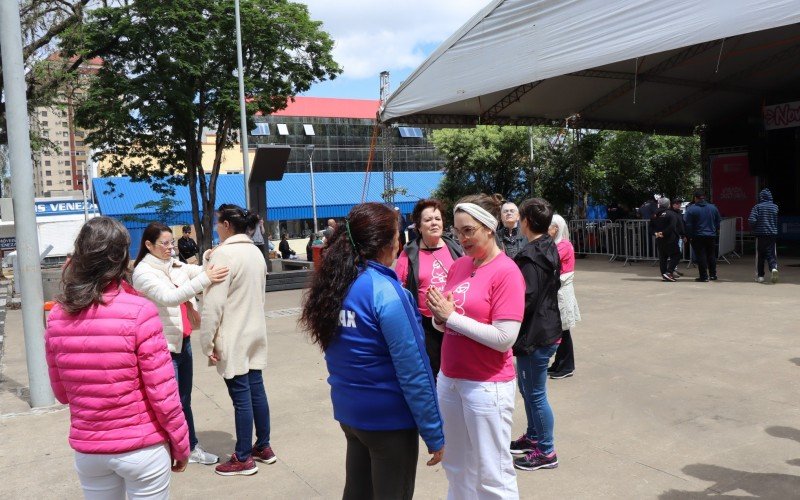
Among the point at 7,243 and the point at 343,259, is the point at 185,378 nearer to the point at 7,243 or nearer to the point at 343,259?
the point at 343,259

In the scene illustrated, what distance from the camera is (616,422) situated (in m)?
5.09

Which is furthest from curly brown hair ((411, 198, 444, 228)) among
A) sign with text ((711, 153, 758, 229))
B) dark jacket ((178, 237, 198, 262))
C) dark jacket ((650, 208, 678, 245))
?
sign with text ((711, 153, 758, 229))

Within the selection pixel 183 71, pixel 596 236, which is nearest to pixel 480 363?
pixel 596 236

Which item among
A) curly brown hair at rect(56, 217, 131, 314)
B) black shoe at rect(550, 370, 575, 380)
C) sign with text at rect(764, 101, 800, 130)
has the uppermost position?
sign with text at rect(764, 101, 800, 130)

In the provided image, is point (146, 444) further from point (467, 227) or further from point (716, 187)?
point (716, 187)

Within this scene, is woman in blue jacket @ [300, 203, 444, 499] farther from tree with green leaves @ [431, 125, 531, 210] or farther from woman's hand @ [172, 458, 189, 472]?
tree with green leaves @ [431, 125, 531, 210]

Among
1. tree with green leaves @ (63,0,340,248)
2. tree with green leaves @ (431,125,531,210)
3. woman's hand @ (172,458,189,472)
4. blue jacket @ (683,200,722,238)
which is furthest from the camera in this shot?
tree with green leaves @ (431,125,531,210)

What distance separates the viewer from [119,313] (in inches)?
100

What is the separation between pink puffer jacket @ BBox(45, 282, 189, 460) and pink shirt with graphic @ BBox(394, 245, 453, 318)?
2122mm

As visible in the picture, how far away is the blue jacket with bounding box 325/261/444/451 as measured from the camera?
255cm

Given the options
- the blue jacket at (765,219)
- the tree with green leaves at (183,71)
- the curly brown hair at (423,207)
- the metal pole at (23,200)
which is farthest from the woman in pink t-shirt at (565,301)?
the tree with green leaves at (183,71)

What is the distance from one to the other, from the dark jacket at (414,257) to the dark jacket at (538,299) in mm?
673

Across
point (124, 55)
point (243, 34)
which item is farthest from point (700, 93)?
point (124, 55)

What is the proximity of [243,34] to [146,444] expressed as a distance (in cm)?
1865
